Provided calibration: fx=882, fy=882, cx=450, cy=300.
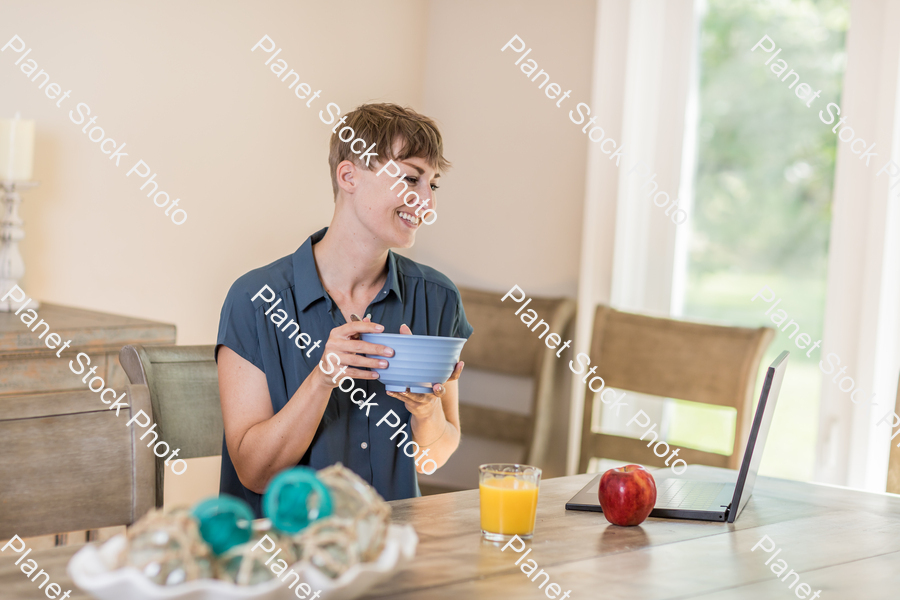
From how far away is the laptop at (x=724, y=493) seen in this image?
1198 millimetres

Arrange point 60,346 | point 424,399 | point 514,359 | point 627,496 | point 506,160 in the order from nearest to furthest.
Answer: point 627,496 < point 424,399 < point 60,346 < point 514,359 < point 506,160

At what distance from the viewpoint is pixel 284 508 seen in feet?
2.49

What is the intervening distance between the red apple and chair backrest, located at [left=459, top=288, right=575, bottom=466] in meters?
1.44

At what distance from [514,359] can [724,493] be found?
1384 millimetres

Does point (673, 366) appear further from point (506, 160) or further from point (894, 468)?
point (506, 160)

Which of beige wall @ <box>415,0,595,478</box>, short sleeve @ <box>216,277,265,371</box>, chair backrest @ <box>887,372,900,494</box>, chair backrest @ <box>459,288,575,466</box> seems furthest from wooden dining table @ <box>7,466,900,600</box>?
beige wall @ <box>415,0,595,478</box>

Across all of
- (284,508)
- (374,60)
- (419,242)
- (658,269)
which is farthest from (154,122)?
(284,508)

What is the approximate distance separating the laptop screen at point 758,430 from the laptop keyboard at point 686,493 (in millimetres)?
52

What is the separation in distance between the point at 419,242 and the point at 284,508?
2523 millimetres

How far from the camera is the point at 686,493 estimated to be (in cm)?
137

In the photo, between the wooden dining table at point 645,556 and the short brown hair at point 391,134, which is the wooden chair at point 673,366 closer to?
the wooden dining table at point 645,556

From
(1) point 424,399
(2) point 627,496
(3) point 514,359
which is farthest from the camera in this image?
(3) point 514,359

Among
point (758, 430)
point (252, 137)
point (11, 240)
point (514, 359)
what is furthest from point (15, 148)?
point (758, 430)

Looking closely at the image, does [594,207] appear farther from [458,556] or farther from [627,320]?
[458,556]
